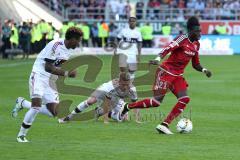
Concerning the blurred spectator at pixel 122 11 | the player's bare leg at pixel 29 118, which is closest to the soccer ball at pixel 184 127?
the player's bare leg at pixel 29 118

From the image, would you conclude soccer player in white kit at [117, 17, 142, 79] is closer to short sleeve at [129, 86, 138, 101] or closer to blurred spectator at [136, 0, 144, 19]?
short sleeve at [129, 86, 138, 101]

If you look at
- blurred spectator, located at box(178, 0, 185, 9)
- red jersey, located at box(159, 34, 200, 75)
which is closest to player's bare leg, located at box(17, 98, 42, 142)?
red jersey, located at box(159, 34, 200, 75)

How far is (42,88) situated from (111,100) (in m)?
3.00

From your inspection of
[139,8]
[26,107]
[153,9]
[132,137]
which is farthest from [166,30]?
[132,137]

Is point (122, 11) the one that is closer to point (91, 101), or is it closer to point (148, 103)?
point (91, 101)

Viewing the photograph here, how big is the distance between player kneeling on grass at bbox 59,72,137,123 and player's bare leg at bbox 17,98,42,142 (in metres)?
3.13

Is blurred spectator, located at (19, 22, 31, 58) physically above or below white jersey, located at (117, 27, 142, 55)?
below

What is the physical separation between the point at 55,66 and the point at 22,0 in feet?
124

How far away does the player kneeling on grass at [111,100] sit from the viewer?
1650cm

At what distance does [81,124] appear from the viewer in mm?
16266

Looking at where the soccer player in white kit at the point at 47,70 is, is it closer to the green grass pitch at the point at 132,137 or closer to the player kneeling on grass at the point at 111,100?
the green grass pitch at the point at 132,137

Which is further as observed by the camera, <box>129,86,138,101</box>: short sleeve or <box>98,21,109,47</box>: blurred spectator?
<box>98,21,109,47</box>: blurred spectator

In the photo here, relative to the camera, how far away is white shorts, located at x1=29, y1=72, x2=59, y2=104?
13673 mm

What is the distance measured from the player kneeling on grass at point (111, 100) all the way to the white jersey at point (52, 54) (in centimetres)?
218
